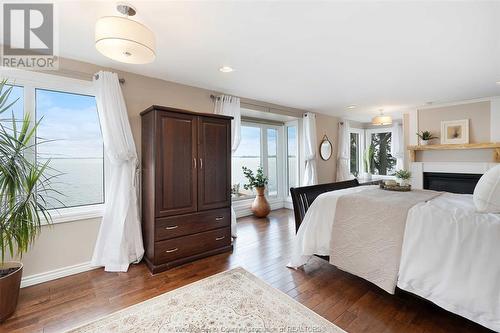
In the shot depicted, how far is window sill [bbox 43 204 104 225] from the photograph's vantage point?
243 cm

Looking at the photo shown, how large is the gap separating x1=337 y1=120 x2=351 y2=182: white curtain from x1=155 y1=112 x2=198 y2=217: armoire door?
4.17 metres

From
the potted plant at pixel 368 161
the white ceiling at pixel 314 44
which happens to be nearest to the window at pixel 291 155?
the white ceiling at pixel 314 44

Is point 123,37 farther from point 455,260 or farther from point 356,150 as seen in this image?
point 356,150

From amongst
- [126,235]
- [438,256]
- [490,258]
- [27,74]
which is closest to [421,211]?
[438,256]

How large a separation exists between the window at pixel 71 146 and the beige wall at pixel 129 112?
0.28 m

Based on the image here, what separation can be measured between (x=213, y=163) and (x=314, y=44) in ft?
5.75

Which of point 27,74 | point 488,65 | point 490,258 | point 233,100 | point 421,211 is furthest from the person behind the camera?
point 233,100

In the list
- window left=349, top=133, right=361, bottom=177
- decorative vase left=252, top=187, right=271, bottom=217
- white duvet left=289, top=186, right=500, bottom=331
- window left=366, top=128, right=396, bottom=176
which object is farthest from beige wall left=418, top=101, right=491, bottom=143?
decorative vase left=252, top=187, right=271, bottom=217

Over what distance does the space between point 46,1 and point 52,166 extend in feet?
5.31

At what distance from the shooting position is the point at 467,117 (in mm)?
4410

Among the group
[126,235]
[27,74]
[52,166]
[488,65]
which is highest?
[488,65]

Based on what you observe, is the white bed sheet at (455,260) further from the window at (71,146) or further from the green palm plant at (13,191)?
the window at (71,146)

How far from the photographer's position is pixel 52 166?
2492 mm

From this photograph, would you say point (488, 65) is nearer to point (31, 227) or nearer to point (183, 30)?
point (183, 30)
